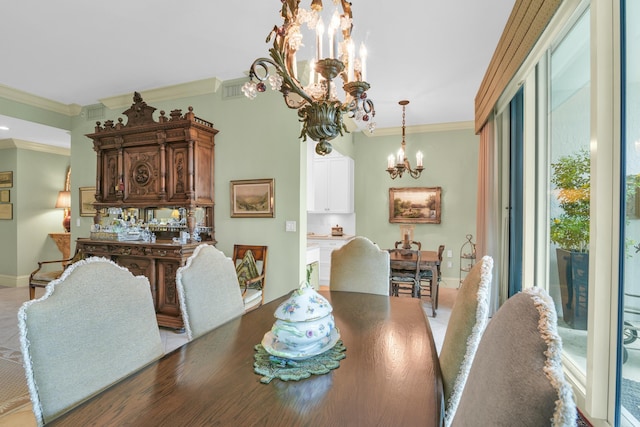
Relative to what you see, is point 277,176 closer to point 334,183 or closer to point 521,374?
point 334,183

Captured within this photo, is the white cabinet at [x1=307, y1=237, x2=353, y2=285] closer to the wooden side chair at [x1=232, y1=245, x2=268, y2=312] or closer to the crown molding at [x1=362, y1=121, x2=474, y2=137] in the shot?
the crown molding at [x1=362, y1=121, x2=474, y2=137]

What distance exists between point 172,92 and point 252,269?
7.95ft

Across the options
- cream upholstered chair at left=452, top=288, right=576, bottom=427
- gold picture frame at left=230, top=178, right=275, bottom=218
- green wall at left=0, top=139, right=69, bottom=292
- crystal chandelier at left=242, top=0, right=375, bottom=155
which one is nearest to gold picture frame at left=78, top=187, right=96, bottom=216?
green wall at left=0, top=139, right=69, bottom=292

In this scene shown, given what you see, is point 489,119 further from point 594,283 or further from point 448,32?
point 594,283

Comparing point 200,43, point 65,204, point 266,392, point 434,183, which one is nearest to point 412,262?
point 434,183

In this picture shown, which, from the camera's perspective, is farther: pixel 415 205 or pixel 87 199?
pixel 415 205

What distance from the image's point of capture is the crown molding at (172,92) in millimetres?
3723

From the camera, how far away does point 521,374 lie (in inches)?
19.6

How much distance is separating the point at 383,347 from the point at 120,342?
3.35 ft

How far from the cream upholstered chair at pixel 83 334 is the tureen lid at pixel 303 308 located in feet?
1.91

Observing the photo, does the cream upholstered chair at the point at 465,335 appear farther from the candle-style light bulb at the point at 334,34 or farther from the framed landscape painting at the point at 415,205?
the framed landscape painting at the point at 415,205

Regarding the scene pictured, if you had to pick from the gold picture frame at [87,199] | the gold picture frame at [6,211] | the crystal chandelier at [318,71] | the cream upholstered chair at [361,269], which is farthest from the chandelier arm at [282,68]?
the gold picture frame at [6,211]

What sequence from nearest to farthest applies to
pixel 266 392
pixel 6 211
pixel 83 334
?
pixel 266 392, pixel 83 334, pixel 6 211

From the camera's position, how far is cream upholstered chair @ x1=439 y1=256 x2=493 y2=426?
1066 mm
